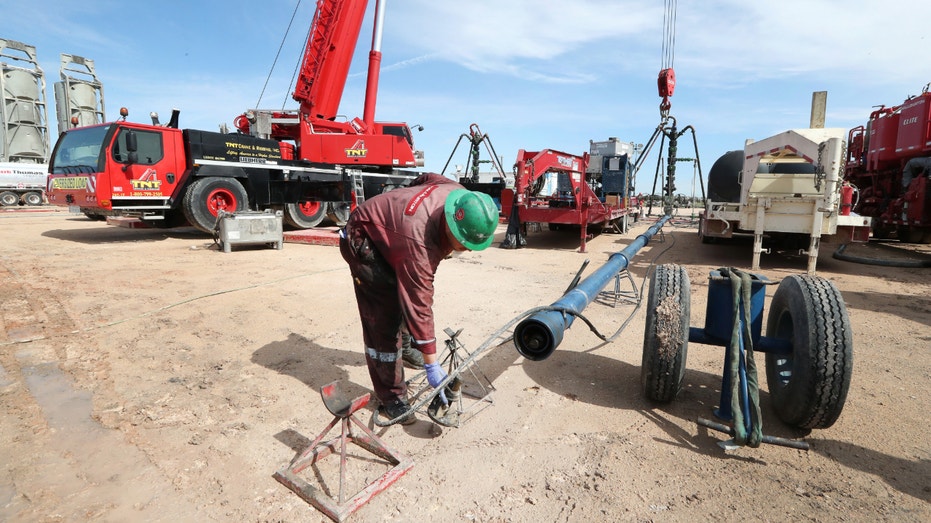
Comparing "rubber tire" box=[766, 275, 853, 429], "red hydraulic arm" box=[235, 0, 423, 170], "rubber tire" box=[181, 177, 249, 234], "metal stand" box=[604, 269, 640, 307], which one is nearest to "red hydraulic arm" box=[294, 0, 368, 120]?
"red hydraulic arm" box=[235, 0, 423, 170]

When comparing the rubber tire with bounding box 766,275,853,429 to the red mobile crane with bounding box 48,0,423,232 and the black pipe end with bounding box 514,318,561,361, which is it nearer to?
the black pipe end with bounding box 514,318,561,361

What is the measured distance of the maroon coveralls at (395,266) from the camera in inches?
98.6

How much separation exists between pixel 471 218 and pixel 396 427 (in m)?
1.32

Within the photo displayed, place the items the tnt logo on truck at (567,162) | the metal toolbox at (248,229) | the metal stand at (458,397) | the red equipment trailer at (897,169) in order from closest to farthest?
the metal stand at (458,397) → the metal toolbox at (248,229) → the red equipment trailer at (897,169) → the tnt logo on truck at (567,162)

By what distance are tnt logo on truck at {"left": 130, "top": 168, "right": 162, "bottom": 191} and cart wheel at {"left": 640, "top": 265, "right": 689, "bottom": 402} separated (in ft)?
30.4

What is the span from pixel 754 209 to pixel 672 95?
7.22m

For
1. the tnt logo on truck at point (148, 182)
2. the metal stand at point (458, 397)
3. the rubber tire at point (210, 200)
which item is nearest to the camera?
the metal stand at point (458, 397)

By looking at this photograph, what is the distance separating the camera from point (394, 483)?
2.25 m

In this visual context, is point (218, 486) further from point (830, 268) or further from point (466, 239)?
point (830, 268)

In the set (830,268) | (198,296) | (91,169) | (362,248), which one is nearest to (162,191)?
(91,169)

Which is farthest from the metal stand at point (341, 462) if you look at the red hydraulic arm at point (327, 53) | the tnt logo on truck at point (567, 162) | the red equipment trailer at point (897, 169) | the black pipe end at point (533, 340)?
the red hydraulic arm at point (327, 53)

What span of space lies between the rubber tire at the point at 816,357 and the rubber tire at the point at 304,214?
10482mm

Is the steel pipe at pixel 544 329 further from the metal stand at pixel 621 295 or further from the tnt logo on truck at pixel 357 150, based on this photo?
the tnt logo on truck at pixel 357 150

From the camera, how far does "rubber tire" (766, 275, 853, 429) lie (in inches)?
95.4
